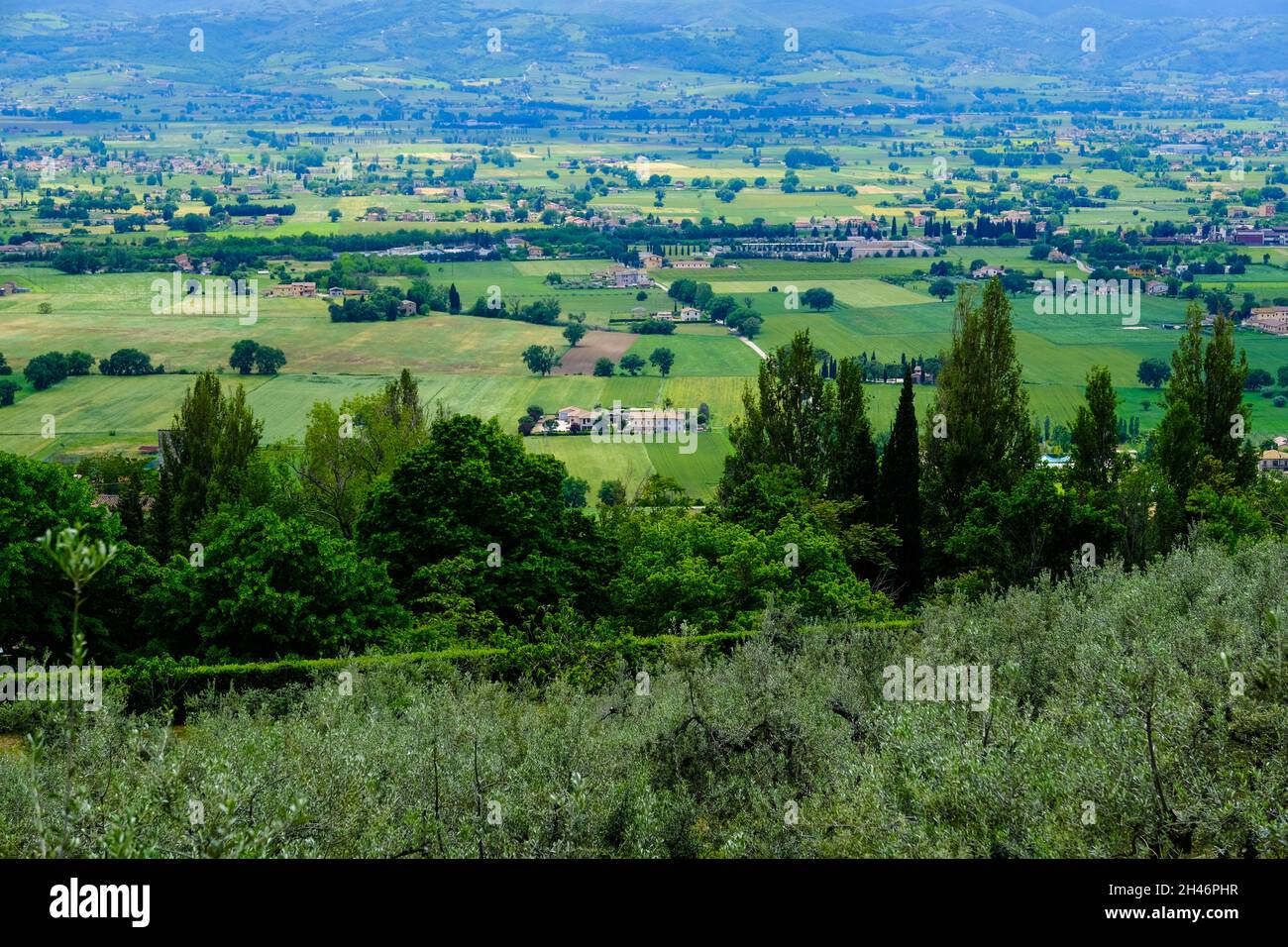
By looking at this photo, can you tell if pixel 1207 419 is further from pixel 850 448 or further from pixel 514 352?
pixel 514 352

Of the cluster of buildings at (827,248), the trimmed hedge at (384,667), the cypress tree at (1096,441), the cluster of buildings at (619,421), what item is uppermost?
the cluster of buildings at (827,248)

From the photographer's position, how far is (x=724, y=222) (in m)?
160

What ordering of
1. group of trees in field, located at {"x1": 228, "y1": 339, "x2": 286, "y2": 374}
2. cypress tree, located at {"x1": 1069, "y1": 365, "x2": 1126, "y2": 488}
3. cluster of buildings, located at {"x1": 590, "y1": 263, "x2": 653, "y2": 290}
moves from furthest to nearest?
cluster of buildings, located at {"x1": 590, "y1": 263, "x2": 653, "y2": 290} → group of trees in field, located at {"x1": 228, "y1": 339, "x2": 286, "y2": 374} → cypress tree, located at {"x1": 1069, "y1": 365, "x2": 1126, "y2": 488}

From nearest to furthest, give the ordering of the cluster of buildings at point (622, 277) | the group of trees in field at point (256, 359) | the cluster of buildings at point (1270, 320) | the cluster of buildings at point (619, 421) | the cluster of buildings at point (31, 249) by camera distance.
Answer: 1. the cluster of buildings at point (619, 421)
2. the group of trees in field at point (256, 359)
3. the cluster of buildings at point (1270, 320)
4. the cluster of buildings at point (622, 277)
5. the cluster of buildings at point (31, 249)

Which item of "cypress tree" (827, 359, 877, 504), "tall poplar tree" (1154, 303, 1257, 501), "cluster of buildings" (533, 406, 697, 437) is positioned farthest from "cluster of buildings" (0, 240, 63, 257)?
"tall poplar tree" (1154, 303, 1257, 501)

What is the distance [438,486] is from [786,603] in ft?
25.6

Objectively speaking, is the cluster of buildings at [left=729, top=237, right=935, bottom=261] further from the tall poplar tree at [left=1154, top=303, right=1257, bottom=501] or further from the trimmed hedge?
the trimmed hedge

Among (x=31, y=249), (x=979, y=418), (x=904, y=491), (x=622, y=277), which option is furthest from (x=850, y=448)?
(x=31, y=249)

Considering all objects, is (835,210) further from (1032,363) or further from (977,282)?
(1032,363)

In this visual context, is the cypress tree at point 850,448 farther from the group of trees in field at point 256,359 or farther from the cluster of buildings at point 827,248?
the cluster of buildings at point 827,248

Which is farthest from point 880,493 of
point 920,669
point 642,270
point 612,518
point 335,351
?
point 642,270

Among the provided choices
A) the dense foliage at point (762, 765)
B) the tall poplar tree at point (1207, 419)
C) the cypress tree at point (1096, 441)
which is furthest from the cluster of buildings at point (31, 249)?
the dense foliage at point (762, 765)

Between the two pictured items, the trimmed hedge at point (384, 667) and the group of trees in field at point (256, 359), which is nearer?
the trimmed hedge at point (384, 667)

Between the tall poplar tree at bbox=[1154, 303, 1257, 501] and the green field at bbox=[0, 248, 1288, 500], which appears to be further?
the green field at bbox=[0, 248, 1288, 500]
